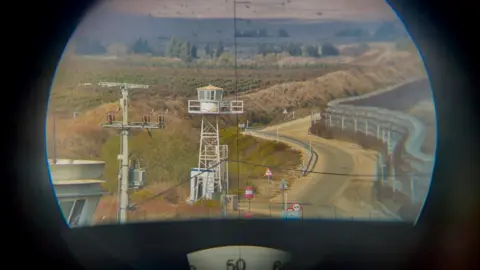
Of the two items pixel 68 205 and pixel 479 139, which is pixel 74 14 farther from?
pixel 479 139

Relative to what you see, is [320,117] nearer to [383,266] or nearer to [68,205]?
[383,266]

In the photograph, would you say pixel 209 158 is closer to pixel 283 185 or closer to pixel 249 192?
pixel 249 192

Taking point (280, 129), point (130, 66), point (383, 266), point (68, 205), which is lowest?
point (383, 266)

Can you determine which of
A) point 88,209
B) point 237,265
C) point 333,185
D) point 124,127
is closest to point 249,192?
point 237,265

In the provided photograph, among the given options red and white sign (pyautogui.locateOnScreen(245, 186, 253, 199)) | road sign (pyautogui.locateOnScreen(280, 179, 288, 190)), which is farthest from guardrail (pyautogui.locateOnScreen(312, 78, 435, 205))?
red and white sign (pyautogui.locateOnScreen(245, 186, 253, 199))

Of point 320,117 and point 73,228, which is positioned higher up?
point 320,117

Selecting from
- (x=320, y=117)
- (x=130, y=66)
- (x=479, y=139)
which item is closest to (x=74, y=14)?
(x=130, y=66)

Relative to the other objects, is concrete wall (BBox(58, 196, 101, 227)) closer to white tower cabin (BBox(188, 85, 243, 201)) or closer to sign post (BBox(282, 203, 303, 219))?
white tower cabin (BBox(188, 85, 243, 201))

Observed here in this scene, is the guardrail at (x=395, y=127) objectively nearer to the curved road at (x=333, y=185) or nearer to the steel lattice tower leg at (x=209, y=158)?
the curved road at (x=333, y=185)
